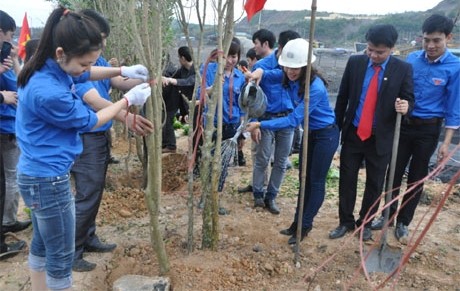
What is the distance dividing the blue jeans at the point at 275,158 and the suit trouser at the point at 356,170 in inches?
27.2

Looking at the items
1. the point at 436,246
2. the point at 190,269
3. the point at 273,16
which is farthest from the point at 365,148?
the point at 273,16

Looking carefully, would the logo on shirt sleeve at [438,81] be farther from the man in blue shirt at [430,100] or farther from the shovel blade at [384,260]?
the shovel blade at [384,260]

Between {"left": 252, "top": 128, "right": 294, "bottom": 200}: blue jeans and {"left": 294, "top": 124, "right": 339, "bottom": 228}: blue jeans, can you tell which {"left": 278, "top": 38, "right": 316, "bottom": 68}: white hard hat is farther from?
{"left": 252, "top": 128, "right": 294, "bottom": 200}: blue jeans

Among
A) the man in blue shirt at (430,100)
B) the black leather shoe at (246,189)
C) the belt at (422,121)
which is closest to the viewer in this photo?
the man in blue shirt at (430,100)

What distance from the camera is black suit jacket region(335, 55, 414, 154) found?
125 inches

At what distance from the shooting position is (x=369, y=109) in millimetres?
3240

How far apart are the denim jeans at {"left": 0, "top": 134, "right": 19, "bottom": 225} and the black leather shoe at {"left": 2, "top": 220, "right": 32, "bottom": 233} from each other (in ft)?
0.09

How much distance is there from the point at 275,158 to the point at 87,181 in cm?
191

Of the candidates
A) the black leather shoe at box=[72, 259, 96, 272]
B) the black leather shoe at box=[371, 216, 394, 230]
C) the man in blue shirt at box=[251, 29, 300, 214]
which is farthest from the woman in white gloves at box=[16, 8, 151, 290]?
the black leather shoe at box=[371, 216, 394, 230]

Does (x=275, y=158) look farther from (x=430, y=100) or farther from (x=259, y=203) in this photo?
Answer: (x=430, y=100)

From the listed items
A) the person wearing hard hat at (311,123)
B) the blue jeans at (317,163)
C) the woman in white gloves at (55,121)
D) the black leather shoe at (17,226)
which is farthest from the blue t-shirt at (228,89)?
the woman in white gloves at (55,121)

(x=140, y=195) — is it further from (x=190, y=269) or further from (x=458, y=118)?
(x=458, y=118)

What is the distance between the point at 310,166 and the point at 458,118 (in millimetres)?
1189

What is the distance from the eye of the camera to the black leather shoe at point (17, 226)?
3.43m
